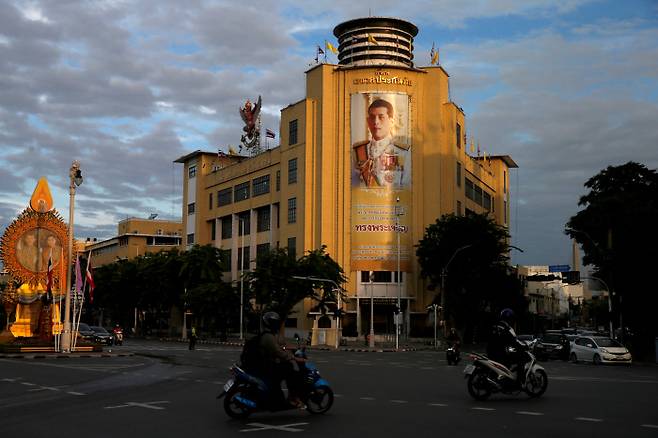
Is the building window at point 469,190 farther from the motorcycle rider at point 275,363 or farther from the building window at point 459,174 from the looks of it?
the motorcycle rider at point 275,363

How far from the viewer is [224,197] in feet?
311

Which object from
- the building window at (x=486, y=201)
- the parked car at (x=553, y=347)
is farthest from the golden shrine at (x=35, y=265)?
the building window at (x=486, y=201)

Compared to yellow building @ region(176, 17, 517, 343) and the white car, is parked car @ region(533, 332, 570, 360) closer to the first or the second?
the white car

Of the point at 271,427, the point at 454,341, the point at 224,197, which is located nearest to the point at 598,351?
the point at 454,341

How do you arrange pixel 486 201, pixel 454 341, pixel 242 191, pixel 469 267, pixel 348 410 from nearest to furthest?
pixel 348 410 < pixel 454 341 < pixel 469 267 < pixel 242 191 < pixel 486 201

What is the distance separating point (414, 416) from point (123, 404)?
580 centimetres

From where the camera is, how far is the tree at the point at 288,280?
64500 millimetres

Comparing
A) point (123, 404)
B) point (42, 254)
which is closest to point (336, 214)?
point (42, 254)

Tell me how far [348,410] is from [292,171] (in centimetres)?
6662

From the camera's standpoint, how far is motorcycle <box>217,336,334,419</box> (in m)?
12.5

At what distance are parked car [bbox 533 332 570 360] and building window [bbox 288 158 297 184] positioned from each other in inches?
1635

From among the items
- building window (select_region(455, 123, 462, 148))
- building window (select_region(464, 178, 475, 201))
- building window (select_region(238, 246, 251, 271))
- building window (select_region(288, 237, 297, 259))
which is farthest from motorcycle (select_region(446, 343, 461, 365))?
building window (select_region(238, 246, 251, 271))

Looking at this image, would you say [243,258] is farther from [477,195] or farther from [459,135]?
[477,195]

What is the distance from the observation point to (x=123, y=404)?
15141 millimetres
